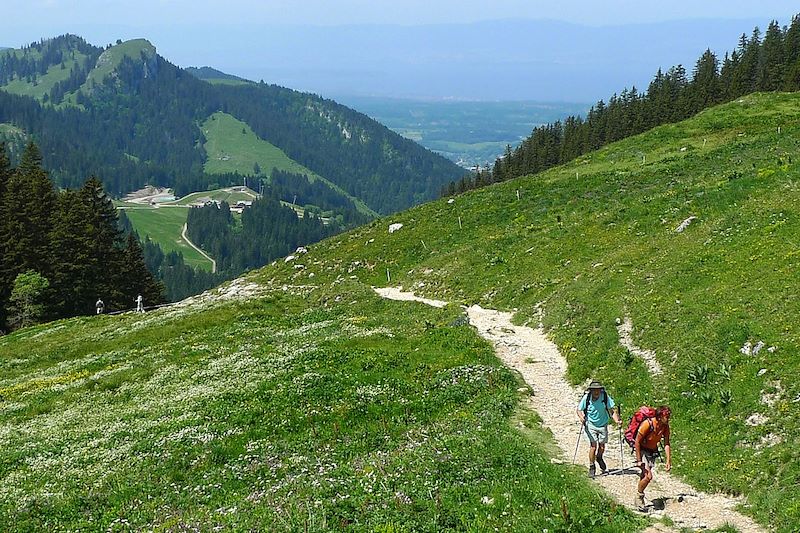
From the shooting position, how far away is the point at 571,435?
65.7 ft

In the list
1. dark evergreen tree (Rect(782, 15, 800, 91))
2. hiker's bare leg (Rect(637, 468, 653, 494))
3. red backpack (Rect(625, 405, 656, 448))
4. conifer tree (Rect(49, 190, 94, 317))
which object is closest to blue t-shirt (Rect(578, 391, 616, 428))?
red backpack (Rect(625, 405, 656, 448))

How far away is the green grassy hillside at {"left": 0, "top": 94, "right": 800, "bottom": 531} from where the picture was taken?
51.0ft

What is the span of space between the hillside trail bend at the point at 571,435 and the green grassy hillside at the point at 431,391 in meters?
0.57

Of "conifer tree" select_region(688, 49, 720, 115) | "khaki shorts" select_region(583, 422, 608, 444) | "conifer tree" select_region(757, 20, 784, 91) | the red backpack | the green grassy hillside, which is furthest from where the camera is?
"conifer tree" select_region(688, 49, 720, 115)

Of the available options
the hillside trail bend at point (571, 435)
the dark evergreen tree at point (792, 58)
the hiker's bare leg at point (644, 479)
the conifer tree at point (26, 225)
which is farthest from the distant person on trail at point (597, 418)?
the dark evergreen tree at point (792, 58)

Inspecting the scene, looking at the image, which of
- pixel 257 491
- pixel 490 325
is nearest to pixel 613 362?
pixel 490 325

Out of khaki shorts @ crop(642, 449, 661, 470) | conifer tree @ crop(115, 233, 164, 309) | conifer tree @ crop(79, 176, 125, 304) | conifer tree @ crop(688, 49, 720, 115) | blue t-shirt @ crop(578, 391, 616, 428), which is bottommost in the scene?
conifer tree @ crop(115, 233, 164, 309)

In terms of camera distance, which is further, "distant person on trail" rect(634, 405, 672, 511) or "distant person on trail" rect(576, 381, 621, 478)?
"distant person on trail" rect(576, 381, 621, 478)

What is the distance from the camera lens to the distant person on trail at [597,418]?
1645 cm

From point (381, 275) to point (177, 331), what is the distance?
64.8ft

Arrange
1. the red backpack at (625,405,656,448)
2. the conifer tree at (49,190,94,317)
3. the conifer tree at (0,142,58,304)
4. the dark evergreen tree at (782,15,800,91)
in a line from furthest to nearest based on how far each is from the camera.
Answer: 1. the dark evergreen tree at (782,15,800,91)
2. the conifer tree at (49,190,94,317)
3. the conifer tree at (0,142,58,304)
4. the red backpack at (625,405,656,448)

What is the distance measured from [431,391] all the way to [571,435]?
18.8ft

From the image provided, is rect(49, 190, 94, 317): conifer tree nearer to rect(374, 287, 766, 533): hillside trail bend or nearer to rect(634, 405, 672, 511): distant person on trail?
rect(374, 287, 766, 533): hillside trail bend

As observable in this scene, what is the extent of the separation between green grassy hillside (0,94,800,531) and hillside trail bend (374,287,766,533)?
57 cm
